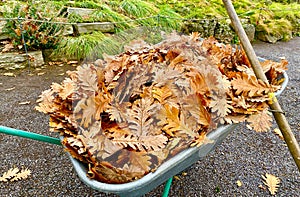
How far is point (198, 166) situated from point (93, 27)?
2.54m

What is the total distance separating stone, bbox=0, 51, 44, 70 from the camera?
292 centimetres

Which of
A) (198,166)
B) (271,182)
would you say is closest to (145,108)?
(198,166)

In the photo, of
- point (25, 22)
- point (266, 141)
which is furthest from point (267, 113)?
point (25, 22)

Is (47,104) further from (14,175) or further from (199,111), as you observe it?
(14,175)

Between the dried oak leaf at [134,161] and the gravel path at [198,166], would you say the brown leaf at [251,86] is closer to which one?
the dried oak leaf at [134,161]

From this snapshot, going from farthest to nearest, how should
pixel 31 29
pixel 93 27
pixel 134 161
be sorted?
1. pixel 93 27
2. pixel 31 29
3. pixel 134 161

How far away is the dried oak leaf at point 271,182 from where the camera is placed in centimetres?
143

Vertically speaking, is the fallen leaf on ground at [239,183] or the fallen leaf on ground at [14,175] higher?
the fallen leaf on ground at [239,183]

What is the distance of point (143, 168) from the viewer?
641mm

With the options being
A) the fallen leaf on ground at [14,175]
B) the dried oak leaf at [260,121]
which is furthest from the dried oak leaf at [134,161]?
the fallen leaf on ground at [14,175]

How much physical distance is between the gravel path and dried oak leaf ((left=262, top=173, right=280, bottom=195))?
0.03m

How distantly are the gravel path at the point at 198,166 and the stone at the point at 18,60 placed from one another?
2.95 ft

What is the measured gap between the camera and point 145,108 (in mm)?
762

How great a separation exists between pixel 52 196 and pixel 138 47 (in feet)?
3.34
